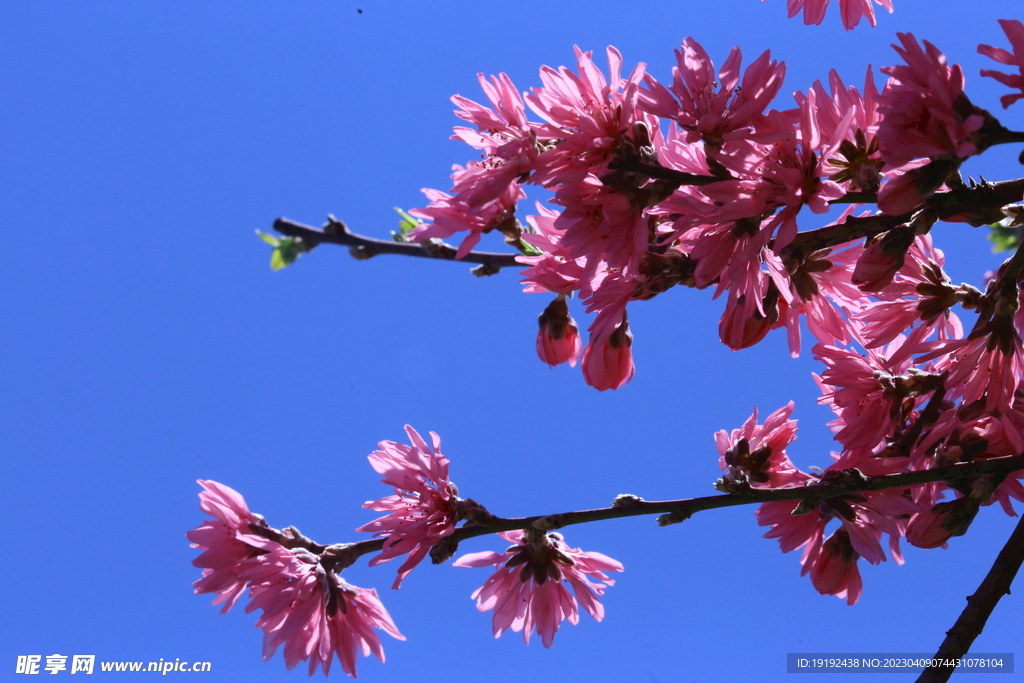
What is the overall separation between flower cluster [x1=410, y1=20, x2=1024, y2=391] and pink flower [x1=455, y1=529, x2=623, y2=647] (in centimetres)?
66

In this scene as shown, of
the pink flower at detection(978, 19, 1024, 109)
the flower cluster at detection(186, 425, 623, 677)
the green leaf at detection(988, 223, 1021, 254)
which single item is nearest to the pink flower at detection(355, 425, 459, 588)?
the flower cluster at detection(186, 425, 623, 677)

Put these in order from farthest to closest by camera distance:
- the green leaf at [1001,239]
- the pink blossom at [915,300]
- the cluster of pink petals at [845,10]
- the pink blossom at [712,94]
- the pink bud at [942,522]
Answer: the green leaf at [1001,239] < the cluster of pink petals at [845,10] < the pink blossom at [915,300] < the pink bud at [942,522] < the pink blossom at [712,94]

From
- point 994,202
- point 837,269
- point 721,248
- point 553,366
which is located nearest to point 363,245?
point 553,366

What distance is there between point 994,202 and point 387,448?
137cm

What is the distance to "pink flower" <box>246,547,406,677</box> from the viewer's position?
166 cm

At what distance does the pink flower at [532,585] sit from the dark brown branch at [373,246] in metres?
0.69

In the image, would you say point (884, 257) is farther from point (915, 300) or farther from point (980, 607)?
point (980, 607)

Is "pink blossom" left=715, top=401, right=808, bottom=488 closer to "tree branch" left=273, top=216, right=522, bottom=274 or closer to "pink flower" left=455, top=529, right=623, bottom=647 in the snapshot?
"pink flower" left=455, top=529, right=623, bottom=647

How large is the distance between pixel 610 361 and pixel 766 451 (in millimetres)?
509

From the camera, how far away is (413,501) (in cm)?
177

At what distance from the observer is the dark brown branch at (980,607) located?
152 cm

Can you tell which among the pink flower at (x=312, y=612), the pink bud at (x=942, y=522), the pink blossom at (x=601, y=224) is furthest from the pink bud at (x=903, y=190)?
the pink flower at (x=312, y=612)

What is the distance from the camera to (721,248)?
1375 mm

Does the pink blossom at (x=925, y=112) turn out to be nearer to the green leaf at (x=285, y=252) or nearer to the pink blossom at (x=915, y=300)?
the pink blossom at (x=915, y=300)
